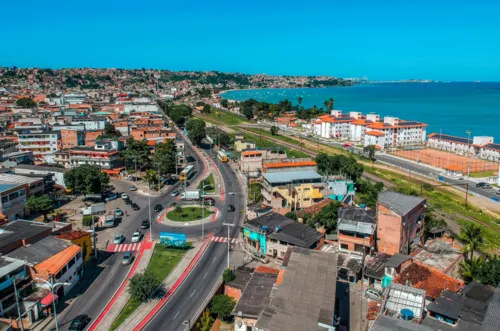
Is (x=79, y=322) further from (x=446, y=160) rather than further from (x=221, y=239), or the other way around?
(x=446, y=160)

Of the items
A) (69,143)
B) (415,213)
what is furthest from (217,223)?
(69,143)

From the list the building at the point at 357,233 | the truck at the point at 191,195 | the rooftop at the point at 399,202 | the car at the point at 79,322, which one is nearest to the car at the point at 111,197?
the truck at the point at 191,195

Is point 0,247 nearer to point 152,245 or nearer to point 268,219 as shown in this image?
point 152,245

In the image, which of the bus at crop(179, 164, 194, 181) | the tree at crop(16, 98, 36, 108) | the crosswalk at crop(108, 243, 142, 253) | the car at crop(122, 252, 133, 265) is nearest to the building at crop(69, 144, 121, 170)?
the bus at crop(179, 164, 194, 181)

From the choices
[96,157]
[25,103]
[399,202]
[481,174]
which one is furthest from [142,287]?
[25,103]

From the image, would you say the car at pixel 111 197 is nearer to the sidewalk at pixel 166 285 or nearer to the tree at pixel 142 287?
the sidewalk at pixel 166 285
